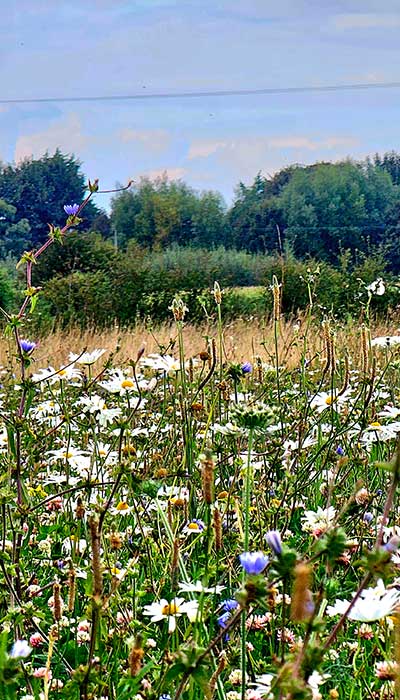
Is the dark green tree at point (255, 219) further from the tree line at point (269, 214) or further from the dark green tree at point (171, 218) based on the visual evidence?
the dark green tree at point (171, 218)

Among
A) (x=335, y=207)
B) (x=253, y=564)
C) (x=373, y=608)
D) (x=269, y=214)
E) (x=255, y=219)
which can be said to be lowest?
(x=255, y=219)

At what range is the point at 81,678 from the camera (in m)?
0.88

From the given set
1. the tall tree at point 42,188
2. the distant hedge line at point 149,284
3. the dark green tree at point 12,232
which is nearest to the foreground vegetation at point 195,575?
the distant hedge line at point 149,284

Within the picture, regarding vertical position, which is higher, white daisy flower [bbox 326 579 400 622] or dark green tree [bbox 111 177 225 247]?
white daisy flower [bbox 326 579 400 622]

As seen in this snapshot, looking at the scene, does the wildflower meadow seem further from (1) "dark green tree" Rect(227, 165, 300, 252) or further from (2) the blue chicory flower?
(1) "dark green tree" Rect(227, 165, 300, 252)

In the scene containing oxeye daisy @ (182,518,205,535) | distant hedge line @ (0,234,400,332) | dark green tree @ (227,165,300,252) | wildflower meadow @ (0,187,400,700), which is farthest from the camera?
dark green tree @ (227,165,300,252)

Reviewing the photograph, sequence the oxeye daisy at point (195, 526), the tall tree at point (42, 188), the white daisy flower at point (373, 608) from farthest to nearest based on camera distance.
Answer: the tall tree at point (42, 188)
the oxeye daisy at point (195, 526)
the white daisy flower at point (373, 608)

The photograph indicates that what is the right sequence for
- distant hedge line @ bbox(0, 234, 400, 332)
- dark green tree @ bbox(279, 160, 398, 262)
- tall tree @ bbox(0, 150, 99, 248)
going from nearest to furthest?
distant hedge line @ bbox(0, 234, 400, 332), dark green tree @ bbox(279, 160, 398, 262), tall tree @ bbox(0, 150, 99, 248)

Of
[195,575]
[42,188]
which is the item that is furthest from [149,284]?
[42,188]

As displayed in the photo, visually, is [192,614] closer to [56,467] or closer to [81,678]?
[81,678]

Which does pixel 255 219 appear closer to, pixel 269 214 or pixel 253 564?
pixel 269 214

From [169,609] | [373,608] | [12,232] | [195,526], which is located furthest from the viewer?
[12,232]

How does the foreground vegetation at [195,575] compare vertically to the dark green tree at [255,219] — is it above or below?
above

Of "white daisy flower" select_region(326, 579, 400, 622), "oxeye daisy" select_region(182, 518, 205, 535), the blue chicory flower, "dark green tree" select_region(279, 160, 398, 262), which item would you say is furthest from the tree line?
the blue chicory flower
